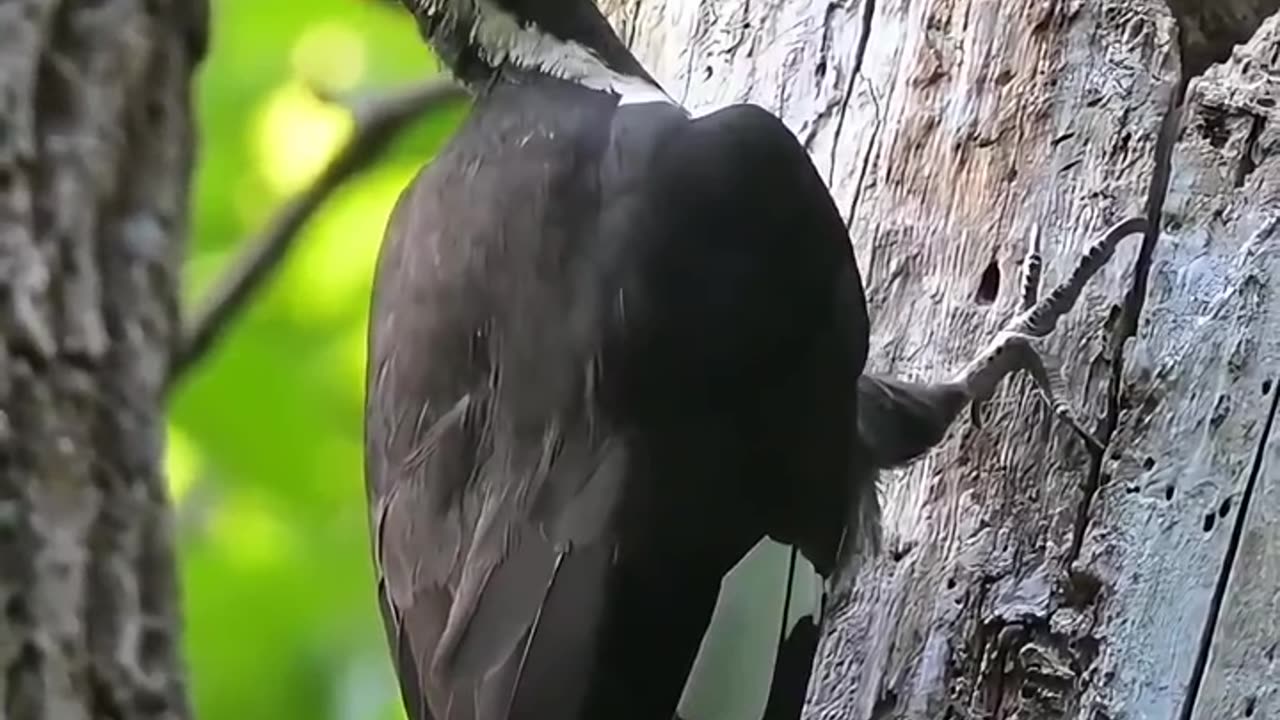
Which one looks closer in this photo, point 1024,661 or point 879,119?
point 1024,661

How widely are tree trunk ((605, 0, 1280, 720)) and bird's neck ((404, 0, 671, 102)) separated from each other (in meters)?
0.17

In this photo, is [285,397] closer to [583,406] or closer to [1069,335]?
[583,406]

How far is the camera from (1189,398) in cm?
160

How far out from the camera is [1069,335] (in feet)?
5.47

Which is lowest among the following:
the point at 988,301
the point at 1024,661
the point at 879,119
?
the point at 1024,661

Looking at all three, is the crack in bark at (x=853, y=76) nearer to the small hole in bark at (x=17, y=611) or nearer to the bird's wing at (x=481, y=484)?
the bird's wing at (x=481, y=484)

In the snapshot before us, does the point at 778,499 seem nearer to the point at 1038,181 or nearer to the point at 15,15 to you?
the point at 1038,181

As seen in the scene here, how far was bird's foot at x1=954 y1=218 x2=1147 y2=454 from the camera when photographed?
1.64 metres

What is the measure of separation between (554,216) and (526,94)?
0.24 metres

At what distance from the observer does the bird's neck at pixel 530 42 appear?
1929 mm

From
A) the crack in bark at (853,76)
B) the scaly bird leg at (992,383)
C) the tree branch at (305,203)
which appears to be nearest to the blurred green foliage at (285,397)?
the tree branch at (305,203)

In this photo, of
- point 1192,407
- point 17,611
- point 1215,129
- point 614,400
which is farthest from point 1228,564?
point 17,611

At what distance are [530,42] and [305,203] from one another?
0.34 metres

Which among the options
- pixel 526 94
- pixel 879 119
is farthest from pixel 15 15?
pixel 879 119
